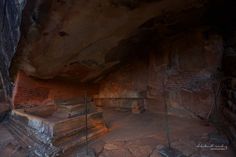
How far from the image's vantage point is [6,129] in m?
2.73

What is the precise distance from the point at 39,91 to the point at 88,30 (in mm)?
1452

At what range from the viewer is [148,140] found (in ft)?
6.91

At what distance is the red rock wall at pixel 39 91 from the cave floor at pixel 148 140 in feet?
1.65

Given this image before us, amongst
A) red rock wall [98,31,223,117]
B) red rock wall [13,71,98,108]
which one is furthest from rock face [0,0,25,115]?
red rock wall [98,31,223,117]

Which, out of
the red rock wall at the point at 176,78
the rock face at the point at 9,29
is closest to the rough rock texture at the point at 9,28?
the rock face at the point at 9,29

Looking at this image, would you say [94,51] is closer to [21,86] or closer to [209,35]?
[21,86]

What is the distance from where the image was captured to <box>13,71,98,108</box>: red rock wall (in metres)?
2.77

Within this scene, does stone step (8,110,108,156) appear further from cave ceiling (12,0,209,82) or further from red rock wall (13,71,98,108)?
cave ceiling (12,0,209,82)

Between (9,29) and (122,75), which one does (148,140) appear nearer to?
(122,75)

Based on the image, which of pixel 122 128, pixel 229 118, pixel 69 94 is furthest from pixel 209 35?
pixel 69 94

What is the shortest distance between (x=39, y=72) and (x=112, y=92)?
5.26ft

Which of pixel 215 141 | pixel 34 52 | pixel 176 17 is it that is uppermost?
pixel 176 17

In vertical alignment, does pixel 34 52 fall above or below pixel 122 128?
above

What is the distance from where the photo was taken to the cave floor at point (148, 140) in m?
1.82
